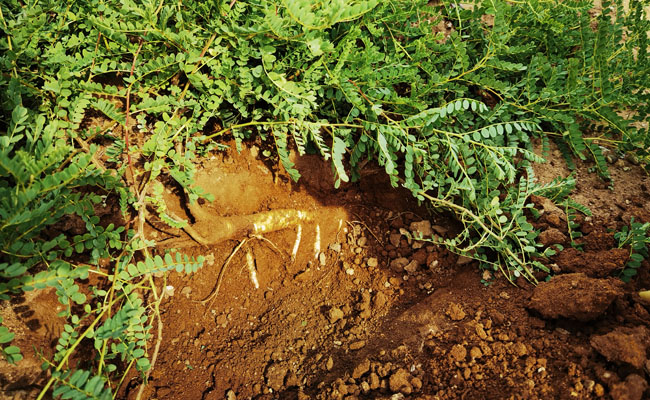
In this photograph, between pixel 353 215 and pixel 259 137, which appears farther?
pixel 353 215

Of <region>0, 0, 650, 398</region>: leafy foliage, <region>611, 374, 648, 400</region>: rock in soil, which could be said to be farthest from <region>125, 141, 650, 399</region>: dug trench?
<region>0, 0, 650, 398</region>: leafy foliage

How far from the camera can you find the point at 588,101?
226 centimetres

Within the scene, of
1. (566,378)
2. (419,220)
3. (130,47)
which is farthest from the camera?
(419,220)

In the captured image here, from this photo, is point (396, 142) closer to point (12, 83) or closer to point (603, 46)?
point (603, 46)

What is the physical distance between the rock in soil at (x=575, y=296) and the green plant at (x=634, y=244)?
0.14 meters

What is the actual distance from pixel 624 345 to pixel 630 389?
147mm

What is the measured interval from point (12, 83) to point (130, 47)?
1.55 ft

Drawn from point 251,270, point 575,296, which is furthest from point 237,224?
point 575,296

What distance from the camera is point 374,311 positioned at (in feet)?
6.87

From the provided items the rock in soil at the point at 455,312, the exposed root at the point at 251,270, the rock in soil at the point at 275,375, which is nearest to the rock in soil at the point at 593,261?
the rock in soil at the point at 455,312

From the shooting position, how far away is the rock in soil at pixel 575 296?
5.24 feet

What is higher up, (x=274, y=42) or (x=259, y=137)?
(x=274, y=42)

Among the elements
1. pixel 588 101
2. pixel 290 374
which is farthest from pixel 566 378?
pixel 588 101

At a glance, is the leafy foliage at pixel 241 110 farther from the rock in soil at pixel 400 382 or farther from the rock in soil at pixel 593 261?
the rock in soil at pixel 400 382
